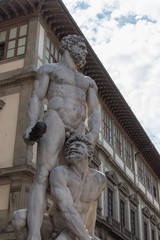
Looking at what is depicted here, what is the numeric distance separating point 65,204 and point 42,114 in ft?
37.6

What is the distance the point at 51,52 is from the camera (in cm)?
1909

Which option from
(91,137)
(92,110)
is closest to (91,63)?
(92,110)

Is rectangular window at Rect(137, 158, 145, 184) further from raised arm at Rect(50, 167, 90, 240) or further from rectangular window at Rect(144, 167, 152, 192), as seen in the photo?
raised arm at Rect(50, 167, 90, 240)

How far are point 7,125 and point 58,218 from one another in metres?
12.5

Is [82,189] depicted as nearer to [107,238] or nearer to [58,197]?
[58,197]

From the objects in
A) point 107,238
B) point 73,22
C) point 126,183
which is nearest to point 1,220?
point 107,238

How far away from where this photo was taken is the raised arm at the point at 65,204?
13.8 feet

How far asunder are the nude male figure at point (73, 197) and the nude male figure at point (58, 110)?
0.45ft

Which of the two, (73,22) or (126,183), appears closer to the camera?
(73,22)

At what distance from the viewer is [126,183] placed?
24844mm

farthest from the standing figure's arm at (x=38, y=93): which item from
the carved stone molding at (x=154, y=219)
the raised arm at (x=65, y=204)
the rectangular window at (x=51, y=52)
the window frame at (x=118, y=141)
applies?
the carved stone molding at (x=154, y=219)

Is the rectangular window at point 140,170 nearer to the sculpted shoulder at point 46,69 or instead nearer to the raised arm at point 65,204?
the sculpted shoulder at point 46,69

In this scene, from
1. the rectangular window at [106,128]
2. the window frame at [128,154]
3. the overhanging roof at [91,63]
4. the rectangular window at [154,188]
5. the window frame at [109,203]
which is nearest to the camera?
the overhanging roof at [91,63]

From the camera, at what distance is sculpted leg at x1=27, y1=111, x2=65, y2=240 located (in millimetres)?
4281
